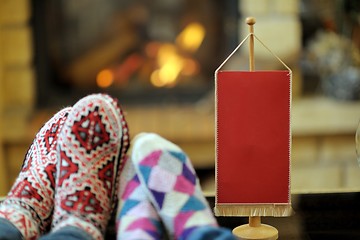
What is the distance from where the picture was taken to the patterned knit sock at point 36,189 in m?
0.96

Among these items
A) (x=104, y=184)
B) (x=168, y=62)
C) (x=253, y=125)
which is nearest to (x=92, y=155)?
(x=104, y=184)

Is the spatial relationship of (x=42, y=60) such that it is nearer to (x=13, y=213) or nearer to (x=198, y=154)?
(x=198, y=154)

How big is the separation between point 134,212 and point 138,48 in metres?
1.65

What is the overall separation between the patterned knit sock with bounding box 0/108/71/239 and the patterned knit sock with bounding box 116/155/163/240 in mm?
118

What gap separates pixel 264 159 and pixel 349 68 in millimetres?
1561

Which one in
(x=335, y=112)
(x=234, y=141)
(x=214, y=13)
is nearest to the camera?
(x=234, y=141)

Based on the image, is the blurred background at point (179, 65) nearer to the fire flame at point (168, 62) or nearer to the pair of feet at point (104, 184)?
the fire flame at point (168, 62)

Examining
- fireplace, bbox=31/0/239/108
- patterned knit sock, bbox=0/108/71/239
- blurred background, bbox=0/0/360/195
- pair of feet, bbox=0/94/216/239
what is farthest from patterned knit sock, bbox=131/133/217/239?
fireplace, bbox=31/0/239/108

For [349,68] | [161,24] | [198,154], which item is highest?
[161,24]

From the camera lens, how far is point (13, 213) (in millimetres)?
960

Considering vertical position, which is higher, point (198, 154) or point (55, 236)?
point (55, 236)

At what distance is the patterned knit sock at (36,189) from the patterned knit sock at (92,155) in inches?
1.2

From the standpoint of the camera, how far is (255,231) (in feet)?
3.30

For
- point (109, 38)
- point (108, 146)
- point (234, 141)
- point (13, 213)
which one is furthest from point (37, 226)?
point (109, 38)
